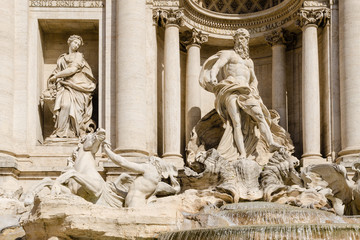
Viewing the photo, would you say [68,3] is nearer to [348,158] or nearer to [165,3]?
[165,3]

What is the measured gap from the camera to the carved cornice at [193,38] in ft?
74.4

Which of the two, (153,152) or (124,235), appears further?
(153,152)

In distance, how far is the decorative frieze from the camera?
21.5 metres

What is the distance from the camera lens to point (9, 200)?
57.9ft

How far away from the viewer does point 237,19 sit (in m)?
23.5

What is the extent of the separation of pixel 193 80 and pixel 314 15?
13.6 feet

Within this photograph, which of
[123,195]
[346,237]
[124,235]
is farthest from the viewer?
[123,195]

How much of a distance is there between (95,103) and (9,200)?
4.97 metres

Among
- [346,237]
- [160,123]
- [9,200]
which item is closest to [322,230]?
[346,237]

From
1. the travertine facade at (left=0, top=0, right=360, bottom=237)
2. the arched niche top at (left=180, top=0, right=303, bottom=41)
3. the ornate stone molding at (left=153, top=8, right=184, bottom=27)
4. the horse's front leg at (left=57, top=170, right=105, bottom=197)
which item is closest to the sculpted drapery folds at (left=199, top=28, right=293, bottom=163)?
the travertine facade at (left=0, top=0, right=360, bottom=237)

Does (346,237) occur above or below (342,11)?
below

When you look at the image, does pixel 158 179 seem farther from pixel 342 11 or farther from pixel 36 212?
pixel 342 11

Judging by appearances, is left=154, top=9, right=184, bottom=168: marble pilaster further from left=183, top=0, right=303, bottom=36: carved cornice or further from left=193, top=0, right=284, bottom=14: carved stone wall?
left=193, top=0, right=284, bottom=14: carved stone wall

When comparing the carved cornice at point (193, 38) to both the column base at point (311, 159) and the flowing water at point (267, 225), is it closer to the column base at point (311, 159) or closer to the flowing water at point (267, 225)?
the column base at point (311, 159)
